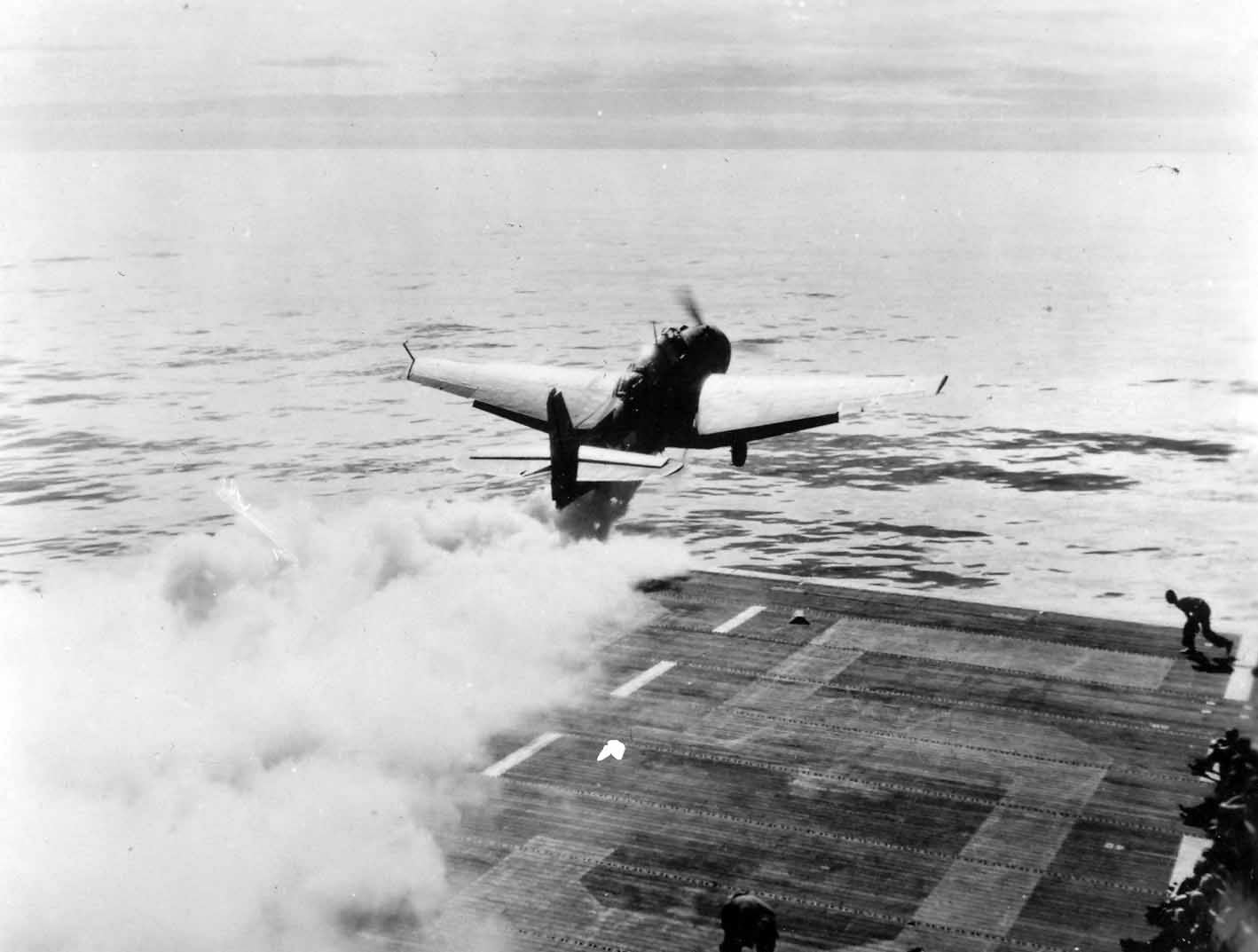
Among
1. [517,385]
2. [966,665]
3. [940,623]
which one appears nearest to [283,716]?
[966,665]

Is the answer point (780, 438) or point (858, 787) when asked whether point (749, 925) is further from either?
point (780, 438)

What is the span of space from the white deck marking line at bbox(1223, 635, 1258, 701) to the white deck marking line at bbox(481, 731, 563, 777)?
16955 mm

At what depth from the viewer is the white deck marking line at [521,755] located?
30234mm

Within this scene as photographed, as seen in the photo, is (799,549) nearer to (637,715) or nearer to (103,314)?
(637,715)

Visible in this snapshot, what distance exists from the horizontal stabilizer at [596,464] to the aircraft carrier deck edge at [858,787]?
465 cm

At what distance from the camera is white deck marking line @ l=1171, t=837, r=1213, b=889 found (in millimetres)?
25125

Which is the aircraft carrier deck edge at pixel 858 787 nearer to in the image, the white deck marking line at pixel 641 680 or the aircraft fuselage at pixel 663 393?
the white deck marking line at pixel 641 680

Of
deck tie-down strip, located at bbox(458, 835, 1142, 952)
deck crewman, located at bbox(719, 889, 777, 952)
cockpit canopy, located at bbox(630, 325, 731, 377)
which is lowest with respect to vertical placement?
deck tie-down strip, located at bbox(458, 835, 1142, 952)

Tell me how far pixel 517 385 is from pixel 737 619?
22.0 m

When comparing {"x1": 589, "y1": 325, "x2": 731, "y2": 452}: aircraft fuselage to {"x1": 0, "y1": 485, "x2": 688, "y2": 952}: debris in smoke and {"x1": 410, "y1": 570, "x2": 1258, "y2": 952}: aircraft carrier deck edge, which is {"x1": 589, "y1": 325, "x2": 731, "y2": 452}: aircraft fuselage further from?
{"x1": 410, "y1": 570, "x2": 1258, "y2": 952}: aircraft carrier deck edge

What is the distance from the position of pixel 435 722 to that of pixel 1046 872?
1390cm

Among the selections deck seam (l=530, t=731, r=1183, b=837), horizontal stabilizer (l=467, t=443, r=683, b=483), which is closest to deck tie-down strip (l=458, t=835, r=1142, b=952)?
deck seam (l=530, t=731, r=1183, b=837)

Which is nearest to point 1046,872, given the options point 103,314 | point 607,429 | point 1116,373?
point 607,429

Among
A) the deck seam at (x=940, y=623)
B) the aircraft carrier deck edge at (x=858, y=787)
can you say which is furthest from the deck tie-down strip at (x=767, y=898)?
the deck seam at (x=940, y=623)
